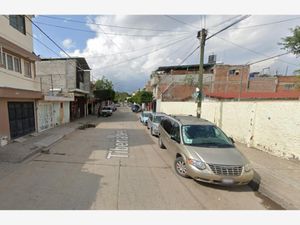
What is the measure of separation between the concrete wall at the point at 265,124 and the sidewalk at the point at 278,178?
51cm

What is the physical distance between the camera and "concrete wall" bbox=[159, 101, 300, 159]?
6754 millimetres

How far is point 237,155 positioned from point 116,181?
3.47m

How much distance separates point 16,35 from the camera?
9.92 meters

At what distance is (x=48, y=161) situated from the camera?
6.81m

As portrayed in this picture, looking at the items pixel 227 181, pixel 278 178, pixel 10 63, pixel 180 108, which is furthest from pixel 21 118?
pixel 180 108

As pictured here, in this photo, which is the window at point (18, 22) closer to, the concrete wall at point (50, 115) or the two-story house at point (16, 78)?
the two-story house at point (16, 78)

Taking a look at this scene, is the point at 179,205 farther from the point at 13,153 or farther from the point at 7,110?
the point at 7,110

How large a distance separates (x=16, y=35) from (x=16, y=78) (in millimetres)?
2308

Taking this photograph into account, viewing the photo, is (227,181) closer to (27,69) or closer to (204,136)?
(204,136)

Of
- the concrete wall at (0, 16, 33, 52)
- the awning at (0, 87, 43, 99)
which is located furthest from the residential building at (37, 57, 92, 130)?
the concrete wall at (0, 16, 33, 52)

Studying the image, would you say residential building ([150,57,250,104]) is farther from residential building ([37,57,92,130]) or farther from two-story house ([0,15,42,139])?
two-story house ([0,15,42,139])

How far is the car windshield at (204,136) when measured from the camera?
5.77 metres

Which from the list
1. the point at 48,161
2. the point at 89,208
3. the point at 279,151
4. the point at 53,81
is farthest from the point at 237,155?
the point at 53,81

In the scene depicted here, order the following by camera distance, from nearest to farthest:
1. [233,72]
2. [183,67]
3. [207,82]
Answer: [233,72], [207,82], [183,67]
